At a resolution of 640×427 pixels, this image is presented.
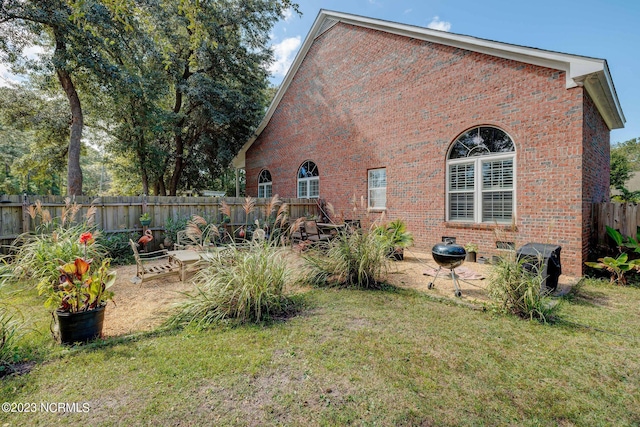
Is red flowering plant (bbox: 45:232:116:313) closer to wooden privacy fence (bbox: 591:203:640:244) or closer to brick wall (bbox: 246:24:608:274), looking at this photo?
brick wall (bbox: 246:24:608:274)

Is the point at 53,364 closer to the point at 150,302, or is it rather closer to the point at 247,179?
the point at 150,302

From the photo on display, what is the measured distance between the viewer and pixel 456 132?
761 cm

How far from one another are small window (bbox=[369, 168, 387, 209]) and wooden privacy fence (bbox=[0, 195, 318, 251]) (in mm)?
3998

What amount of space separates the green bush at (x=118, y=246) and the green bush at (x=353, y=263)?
5264 mm

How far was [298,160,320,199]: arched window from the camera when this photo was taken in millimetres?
12023

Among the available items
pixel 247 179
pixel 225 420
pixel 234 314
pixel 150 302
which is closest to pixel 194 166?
pixel 247 179

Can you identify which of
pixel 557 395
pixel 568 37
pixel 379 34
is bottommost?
pixel 557 395

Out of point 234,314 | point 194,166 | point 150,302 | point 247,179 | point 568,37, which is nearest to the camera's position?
point 234,314

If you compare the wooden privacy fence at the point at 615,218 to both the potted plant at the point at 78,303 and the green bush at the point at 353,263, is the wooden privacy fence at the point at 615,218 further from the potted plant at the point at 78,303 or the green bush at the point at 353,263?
the potted plant at the point at 78,303

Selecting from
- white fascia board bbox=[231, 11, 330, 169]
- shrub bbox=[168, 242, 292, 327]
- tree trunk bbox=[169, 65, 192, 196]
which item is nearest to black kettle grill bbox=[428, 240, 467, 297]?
shrub bbox=[168, 242, 292, 327]

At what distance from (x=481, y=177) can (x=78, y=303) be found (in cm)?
815

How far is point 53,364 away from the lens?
2605 millimetres

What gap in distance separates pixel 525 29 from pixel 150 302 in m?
11.4

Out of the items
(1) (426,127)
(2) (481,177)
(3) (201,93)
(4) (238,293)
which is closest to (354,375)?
(4) (238,293)
